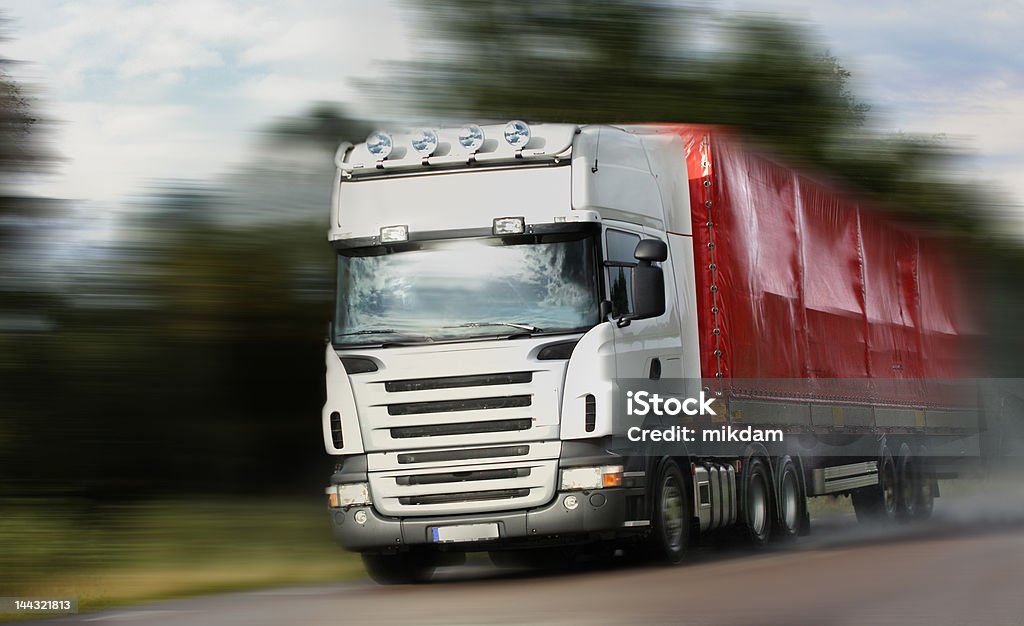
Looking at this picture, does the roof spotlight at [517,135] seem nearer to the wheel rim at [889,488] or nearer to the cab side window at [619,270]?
the cab side window at [619,270]

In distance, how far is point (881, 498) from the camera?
65.3 ft

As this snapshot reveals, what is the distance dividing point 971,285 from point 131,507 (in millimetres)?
13344

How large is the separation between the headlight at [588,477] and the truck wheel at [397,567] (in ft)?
6.91

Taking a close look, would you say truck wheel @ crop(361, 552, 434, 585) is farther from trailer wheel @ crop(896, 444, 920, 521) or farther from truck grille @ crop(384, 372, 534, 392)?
trailer wheel @ crop(896, 444, 920, 521)

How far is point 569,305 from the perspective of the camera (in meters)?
12.8

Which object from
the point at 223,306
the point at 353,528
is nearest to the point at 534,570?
the point at 353,528

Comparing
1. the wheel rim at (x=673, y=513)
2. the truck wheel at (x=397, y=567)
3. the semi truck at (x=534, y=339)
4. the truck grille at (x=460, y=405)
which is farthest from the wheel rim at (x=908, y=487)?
the truck grille at (x=460, y=405)

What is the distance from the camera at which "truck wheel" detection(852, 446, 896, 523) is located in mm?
19641

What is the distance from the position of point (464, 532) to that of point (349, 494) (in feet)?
3.65

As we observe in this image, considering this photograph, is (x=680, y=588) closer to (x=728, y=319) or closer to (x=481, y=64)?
(x=728, y=319)

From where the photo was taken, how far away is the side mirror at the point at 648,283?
1310cm

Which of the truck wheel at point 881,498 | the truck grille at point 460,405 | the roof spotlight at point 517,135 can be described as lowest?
the truck wheel at point 881,498

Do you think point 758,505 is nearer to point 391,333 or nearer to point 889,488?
point 391,333

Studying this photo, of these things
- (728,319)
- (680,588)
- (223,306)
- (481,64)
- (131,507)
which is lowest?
(680,588)
